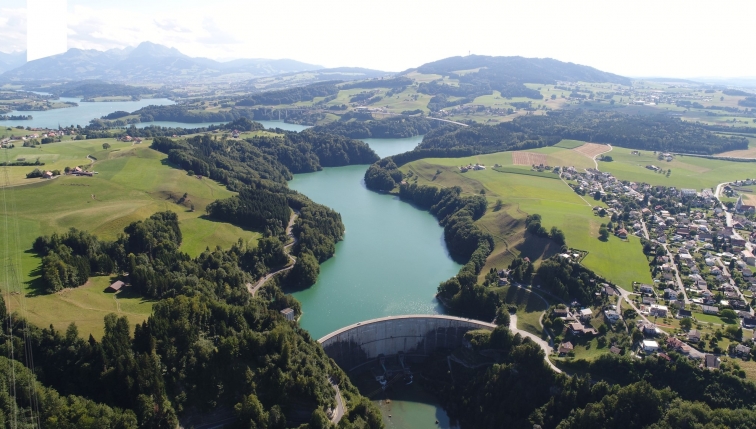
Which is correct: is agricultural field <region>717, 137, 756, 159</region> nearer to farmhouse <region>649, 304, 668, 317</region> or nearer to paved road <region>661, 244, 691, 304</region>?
paved road <region>661, 244, 691, 304</region>

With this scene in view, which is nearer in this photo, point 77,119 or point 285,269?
point 285,269

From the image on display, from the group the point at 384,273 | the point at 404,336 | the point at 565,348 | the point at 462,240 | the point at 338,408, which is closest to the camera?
the point at 338,408

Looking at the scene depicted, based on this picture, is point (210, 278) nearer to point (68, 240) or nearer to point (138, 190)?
point (68, 240)

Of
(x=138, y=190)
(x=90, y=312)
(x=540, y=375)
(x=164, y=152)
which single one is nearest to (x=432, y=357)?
(x=540, y=375)

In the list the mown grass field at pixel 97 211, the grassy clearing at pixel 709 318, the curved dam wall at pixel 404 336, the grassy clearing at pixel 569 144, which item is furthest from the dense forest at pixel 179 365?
the grassy clearing at pixel 569 144

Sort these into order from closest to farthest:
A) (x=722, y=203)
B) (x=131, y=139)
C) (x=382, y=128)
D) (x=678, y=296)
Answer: (x=678, y=296) < (x=722, y=203) < (x=131, y=139) < (x=382, y=128)

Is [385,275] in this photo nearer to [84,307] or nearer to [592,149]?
[84,307]

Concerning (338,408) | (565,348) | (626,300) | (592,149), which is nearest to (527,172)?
(592,149)
